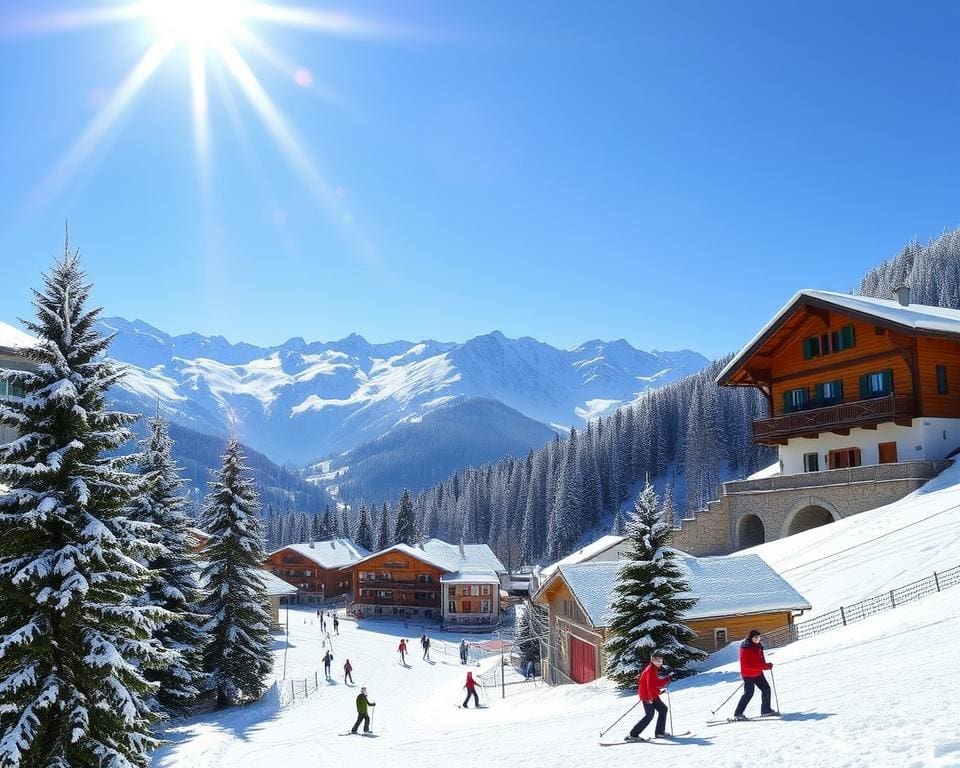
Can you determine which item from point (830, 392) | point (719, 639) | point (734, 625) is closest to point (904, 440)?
point (830, 392)

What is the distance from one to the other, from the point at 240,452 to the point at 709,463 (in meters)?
A: 98.7

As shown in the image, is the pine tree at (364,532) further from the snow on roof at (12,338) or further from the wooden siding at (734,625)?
the wooden siding at (734,625)

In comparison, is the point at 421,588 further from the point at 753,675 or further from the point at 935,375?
the point at 753,675

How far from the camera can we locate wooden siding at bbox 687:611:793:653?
82.7 feet

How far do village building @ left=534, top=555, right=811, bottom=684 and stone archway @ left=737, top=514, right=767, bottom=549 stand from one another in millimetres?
12740

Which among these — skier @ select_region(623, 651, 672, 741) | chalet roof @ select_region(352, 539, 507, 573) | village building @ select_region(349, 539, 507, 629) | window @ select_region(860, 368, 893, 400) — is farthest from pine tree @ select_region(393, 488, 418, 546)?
skier @ select_region(623, 651, 672, 741)

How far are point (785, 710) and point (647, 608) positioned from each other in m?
9.14

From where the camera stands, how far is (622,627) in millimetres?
22688

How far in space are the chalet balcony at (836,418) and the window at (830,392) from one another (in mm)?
649

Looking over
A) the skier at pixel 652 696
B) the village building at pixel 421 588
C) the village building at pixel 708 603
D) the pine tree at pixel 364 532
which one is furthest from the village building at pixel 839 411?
the pine tree at pixel 364 532

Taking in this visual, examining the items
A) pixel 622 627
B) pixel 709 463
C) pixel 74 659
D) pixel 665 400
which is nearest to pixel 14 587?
pixel 74 659

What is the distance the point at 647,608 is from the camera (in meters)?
22.4

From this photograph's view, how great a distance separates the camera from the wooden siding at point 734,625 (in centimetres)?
2520

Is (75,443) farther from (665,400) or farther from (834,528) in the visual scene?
(665,400)
